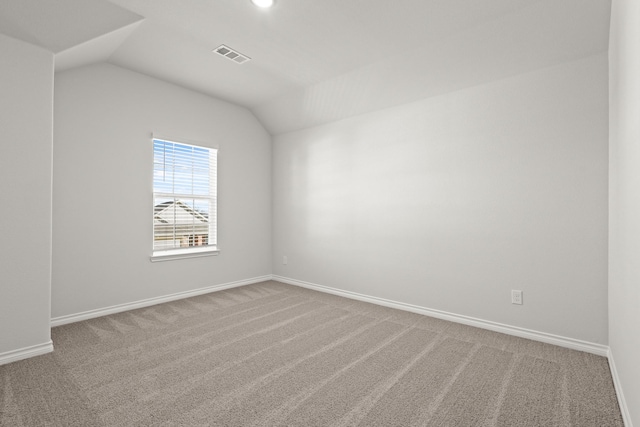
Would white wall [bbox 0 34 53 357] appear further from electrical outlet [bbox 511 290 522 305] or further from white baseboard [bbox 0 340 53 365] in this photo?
electrical outlet [bbox 511 290 522 305]

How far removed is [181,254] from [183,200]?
69 centimetres

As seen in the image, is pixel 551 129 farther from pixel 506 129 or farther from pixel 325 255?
pixel 325 255

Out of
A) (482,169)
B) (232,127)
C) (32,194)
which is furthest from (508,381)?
(232,127)

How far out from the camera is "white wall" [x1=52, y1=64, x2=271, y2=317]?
3.07 metres

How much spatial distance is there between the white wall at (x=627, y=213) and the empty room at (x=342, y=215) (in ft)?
0.10

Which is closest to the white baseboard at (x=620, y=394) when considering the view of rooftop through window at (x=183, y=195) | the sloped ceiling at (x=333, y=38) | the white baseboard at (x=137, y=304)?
the sloped ceiling at (x=333, y=38)

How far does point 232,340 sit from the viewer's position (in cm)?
267

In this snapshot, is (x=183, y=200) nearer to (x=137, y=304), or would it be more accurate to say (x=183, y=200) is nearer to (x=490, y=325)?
(x=137, y=304)

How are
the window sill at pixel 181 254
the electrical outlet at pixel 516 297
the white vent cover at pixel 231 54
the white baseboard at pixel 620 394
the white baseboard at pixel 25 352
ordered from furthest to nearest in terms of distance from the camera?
the window sill at pixel 181 254 → the white vent cover at pixel 231 54 → the electrical outlet at pixel 516 297 → the white baseboard at pixel 25 352 → the white baseboard at pixel 620 394

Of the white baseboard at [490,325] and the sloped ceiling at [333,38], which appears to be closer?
the sloped ceiling at [333,38]

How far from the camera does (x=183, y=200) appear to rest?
4047 millimetres

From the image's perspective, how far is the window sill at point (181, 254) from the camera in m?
3.74

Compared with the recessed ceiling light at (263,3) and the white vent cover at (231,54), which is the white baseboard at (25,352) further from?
the recessed ceiling light at (263,3)

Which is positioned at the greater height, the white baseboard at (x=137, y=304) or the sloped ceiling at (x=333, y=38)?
the sloped ceiling at (x=333, y=38)
